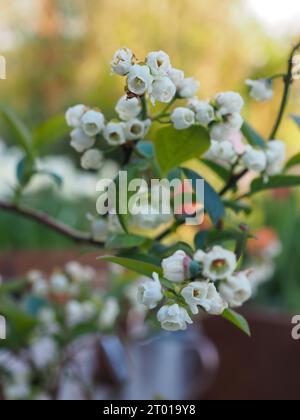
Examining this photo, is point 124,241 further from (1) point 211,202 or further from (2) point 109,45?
(2) point 109,45

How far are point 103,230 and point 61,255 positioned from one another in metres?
1.54

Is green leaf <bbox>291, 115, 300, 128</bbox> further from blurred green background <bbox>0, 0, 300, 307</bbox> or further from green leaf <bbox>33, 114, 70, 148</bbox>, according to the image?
blurred green background <bbox>0, 0, 300, 307</bbox>

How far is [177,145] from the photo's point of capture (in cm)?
50

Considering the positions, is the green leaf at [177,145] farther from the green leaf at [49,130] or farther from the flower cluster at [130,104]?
the green leaf at [49,130]

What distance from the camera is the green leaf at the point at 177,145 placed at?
480 millimetres

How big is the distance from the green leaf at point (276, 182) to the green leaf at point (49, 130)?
9.2 inches

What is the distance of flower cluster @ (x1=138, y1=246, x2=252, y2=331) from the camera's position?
40 centimetres

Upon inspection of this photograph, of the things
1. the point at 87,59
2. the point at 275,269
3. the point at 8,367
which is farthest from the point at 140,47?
the point at 8,367

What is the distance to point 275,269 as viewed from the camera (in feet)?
7.82

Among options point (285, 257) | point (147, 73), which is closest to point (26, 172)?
point (147, 73)

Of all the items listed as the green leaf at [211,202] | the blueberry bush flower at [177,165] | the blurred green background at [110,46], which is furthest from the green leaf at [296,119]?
the blurred green background at [110,46]

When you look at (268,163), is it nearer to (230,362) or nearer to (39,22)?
(230,362)

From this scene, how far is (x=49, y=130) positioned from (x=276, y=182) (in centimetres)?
27

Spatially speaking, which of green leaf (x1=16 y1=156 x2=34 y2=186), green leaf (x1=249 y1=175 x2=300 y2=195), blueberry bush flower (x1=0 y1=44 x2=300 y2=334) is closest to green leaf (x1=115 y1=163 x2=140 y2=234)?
blueberry bush flower (x1=0 y1=44 x2=300 y2=334)
